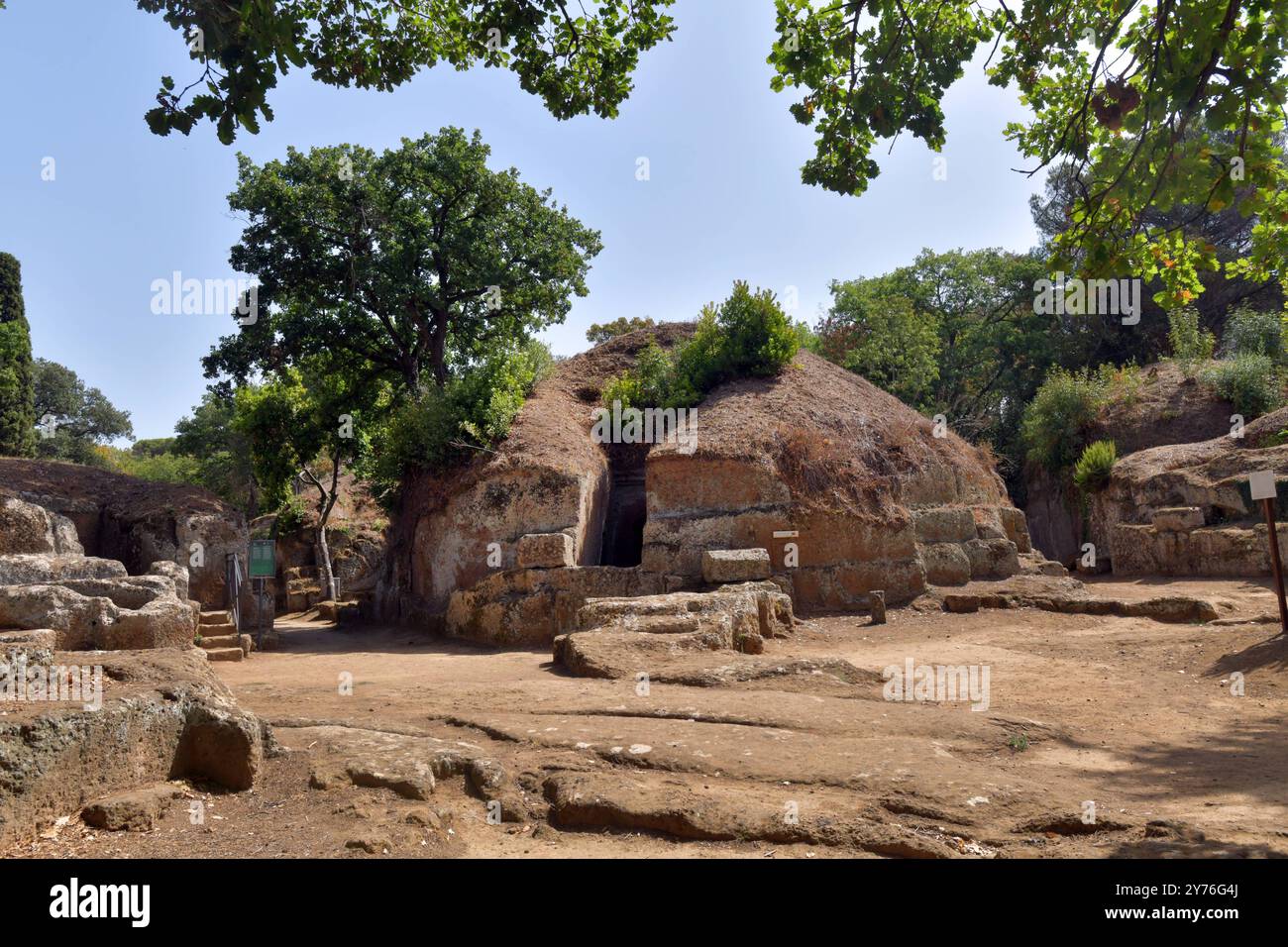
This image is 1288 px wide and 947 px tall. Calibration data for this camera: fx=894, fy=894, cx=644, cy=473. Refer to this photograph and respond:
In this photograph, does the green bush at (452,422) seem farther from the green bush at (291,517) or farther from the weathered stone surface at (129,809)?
the weathered stone surface at (129,809)

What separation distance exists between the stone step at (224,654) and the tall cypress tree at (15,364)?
639 inches

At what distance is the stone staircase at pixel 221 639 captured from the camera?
11.6 m

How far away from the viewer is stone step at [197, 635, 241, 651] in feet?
38.5

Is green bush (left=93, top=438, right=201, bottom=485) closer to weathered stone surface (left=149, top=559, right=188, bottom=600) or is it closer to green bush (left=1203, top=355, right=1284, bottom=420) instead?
weathered stone surface (left=149, top=559, right=188, bottom=600)

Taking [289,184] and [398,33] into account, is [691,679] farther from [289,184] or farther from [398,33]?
[289,184]

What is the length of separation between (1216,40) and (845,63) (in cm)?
239

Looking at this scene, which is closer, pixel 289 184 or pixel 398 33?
pixel 398 33

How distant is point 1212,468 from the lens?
55.7ft

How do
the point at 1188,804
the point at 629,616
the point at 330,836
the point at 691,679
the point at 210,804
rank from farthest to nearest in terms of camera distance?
the point at 629,616 < the point at 691,679 < the point at 1188,804 < the point at 210,804 < the point at 330,836

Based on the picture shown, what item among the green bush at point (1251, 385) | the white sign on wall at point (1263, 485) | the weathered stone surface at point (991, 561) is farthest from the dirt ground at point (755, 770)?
the green bush at point (1251, 385)

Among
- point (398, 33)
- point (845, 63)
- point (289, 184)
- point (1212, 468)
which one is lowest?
point (1212, 468)

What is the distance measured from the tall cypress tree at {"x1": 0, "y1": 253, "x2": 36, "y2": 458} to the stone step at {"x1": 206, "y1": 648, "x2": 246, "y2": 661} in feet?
53.3

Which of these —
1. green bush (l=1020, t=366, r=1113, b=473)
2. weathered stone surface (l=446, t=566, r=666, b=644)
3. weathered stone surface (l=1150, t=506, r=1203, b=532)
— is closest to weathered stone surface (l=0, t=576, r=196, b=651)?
weathered stone surface (l=446, t=566, r=666, b=644)

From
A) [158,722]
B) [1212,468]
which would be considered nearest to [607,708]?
[158,722]
